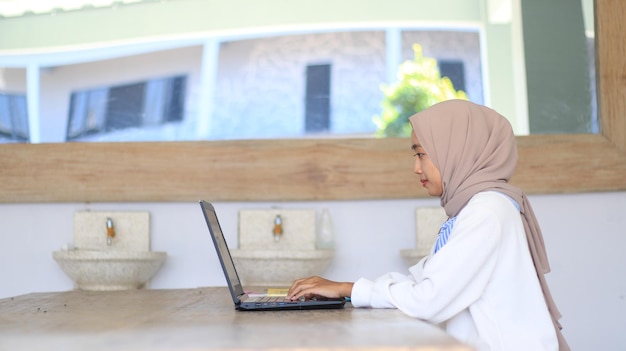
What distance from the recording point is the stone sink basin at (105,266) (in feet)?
12.0

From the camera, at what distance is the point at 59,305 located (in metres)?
1.97

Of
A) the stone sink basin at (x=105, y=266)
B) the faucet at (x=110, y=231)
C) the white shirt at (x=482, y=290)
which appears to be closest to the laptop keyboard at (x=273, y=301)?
the white shirt at (x=482, y=290)

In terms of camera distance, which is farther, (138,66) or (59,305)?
(138,66)

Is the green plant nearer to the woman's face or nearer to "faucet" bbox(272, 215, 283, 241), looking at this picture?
"faucet" bbox(272, 215, 283, 241)

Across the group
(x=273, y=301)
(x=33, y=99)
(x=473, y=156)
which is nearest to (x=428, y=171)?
(x=473, y=156)

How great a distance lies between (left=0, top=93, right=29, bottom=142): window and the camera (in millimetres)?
4324

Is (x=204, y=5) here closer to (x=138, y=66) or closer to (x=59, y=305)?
(x=138, y=66)

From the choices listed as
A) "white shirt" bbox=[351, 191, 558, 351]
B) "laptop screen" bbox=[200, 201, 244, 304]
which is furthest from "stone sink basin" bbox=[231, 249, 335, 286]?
"white shirt" bbox=[351, 191, 558, 351]

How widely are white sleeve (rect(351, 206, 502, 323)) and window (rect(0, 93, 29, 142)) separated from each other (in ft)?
9.55

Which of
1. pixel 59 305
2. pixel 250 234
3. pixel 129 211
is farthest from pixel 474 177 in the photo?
pixel 129 211

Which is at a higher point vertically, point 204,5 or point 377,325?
point 204,5

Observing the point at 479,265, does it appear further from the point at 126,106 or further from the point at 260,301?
the point at 126,106

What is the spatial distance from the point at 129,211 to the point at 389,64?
148 centimetres

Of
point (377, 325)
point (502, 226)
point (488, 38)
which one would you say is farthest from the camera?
point (488, 38)
